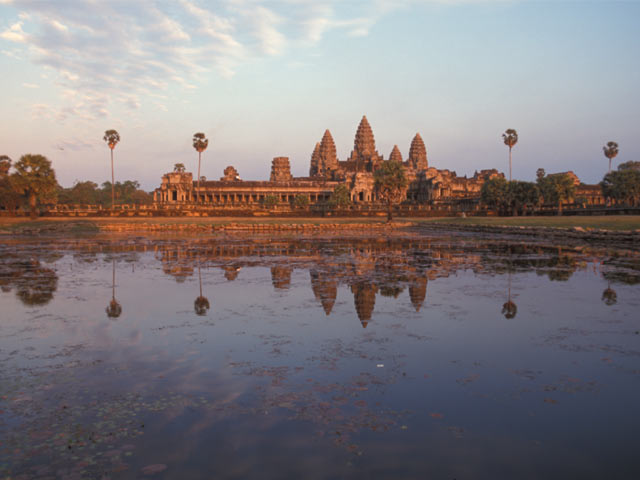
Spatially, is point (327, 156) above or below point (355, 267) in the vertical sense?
above

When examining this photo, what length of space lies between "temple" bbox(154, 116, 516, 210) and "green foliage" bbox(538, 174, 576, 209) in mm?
29753

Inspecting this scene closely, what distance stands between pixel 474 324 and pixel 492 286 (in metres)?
4.47

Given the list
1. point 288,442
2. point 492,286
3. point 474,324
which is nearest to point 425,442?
point 288,442

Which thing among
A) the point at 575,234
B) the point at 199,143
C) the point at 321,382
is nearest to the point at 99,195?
the point at 199,143

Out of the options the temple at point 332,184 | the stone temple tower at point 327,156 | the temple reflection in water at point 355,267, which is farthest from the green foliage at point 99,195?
the temple reflection in water at point 355,267

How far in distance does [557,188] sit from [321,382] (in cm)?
7278

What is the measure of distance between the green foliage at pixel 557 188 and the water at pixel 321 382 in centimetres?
6409

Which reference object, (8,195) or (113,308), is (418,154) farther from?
(113,308)

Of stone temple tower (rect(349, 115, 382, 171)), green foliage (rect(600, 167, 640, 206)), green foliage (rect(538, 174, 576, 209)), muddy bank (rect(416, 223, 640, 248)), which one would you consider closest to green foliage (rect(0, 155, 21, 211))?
muddy bank (rect(416, 223, 640, 248))

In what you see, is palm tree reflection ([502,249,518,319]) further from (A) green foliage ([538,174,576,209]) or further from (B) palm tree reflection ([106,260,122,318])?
(A) green foliage ([538,174,576,209])

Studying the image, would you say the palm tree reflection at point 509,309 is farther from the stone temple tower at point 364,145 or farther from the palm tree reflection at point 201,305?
the stone temple tower at point 364,145

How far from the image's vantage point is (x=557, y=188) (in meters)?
70.2

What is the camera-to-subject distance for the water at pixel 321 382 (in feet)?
14.2

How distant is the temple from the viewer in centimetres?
13325
